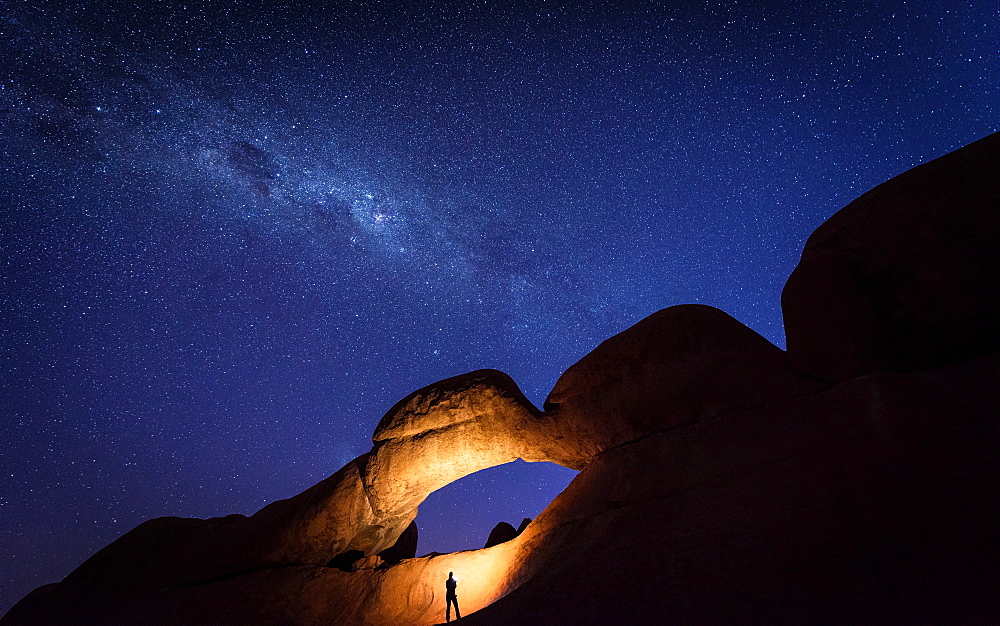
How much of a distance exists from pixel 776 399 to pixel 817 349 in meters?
1.17

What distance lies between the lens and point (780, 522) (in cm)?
461

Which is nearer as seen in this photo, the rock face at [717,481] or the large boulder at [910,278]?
the rock face at [717,481]

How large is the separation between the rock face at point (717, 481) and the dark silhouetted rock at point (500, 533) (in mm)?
3576

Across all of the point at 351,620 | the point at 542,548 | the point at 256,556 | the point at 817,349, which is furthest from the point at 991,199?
the point at 256,556

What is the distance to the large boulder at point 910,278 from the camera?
6.94m

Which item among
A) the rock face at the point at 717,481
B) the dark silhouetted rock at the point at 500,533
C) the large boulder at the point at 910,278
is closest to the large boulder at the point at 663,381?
the rock face at the point at 717,481

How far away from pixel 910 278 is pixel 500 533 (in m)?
14.5

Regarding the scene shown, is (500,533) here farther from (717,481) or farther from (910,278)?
(910,278)

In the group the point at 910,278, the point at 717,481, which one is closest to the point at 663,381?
the point at 717,481

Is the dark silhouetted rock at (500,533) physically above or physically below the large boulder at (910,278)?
below

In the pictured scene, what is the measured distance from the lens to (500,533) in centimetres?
1694

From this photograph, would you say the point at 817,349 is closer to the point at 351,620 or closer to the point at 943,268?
the point at 943,268

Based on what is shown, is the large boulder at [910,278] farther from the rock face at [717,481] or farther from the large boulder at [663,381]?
the large boulder at [663,381]

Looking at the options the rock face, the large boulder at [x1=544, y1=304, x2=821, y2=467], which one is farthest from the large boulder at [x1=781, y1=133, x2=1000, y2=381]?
the large boulder at [x1=544, y1=304, x2=821, y2=467]
